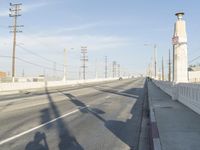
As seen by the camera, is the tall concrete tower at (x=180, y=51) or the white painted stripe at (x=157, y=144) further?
the tall concrete tower at (x=180, y=51)

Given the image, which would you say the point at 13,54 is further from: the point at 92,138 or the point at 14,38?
the point at 92,138

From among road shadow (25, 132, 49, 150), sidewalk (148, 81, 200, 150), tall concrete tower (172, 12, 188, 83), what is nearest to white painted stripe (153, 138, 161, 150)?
sidewalk (148, 81, 200, 150)

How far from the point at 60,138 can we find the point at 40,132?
1.43 meters

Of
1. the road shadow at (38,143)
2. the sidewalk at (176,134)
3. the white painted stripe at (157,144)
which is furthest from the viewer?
the road shadow at (38,143)

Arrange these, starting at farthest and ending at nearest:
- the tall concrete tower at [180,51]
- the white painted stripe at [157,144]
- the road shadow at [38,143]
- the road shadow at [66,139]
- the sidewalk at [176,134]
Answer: the tall concrete tower at [180,51]
the road shadow at [66,139]
the road shadow at [38,143]
the sidewalk at [176,134]
the white painted stripe at [157,144]

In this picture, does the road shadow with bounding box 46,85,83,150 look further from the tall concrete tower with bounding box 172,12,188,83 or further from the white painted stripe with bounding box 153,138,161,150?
the tall concrete tower with bounding box 172,12,188,83

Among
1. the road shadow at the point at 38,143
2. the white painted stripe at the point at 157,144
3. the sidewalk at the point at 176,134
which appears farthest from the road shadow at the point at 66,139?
the sidewalk at the point at 176,134

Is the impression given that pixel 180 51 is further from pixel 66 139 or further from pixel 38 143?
pixel 38 143

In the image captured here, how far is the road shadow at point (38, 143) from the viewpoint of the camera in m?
9.96

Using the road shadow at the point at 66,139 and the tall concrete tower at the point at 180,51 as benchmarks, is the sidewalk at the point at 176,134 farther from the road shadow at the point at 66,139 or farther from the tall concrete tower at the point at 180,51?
the tall concrete tower at the point at 180,51

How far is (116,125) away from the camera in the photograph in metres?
15.1

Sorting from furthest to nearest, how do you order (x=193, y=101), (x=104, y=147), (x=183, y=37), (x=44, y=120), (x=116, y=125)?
(x=183, y=37) → (x=193, y=101) → (x=44, y=120) → (x=116, y=125) → (x=104, y=147)

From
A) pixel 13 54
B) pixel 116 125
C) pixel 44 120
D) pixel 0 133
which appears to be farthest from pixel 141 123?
pixel 13 54

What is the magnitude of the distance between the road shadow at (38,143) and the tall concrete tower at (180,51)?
17.3m
